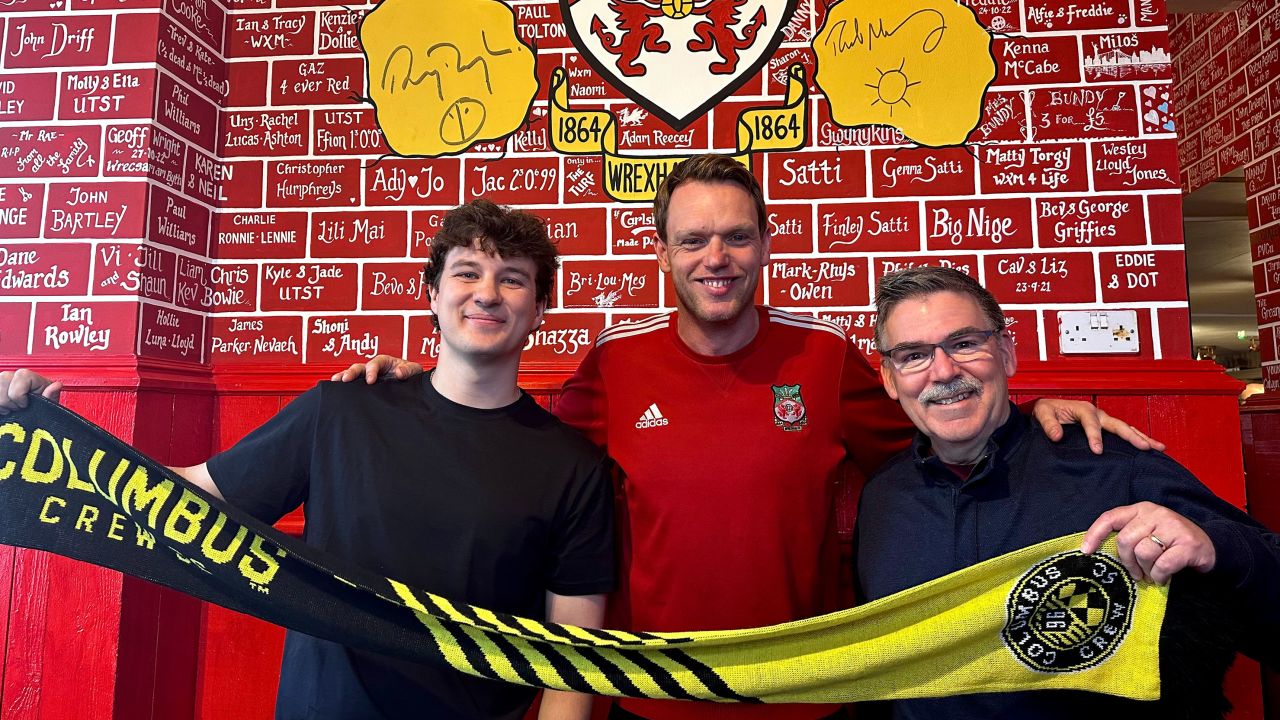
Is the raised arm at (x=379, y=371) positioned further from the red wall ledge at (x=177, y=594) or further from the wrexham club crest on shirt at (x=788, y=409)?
the wrexham club crest on shirt at (x=788, y=409)

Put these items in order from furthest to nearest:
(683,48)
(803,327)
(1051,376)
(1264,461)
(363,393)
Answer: (1264,461)
(683,48)
(1051,376)
(803,327)
(363,393)

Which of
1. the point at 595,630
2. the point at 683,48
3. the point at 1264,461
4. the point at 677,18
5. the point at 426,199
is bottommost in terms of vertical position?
the point at 595,630

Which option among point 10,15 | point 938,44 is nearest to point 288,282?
point 10,15

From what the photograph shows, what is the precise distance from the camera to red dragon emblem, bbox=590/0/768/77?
98.7 inches

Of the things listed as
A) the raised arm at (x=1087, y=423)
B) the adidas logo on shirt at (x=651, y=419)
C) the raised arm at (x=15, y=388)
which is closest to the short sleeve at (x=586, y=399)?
the adidas logo on shirt at (x=651, y=419)

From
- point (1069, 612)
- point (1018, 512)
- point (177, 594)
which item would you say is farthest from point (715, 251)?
point (177, 594)

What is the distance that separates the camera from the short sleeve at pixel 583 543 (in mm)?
1569

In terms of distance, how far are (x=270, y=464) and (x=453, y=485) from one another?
0.42m

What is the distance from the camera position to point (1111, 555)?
1.28 meters

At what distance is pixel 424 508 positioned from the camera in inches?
59.6

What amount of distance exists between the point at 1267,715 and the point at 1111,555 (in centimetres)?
285

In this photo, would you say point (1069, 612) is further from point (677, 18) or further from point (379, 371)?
point (677, 18)

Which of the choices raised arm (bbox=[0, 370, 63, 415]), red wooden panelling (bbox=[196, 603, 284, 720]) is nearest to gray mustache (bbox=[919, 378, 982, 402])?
raised arm (bbox=[0, 370, 63, 415])

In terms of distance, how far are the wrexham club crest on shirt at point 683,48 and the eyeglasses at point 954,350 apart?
4.41 ft
